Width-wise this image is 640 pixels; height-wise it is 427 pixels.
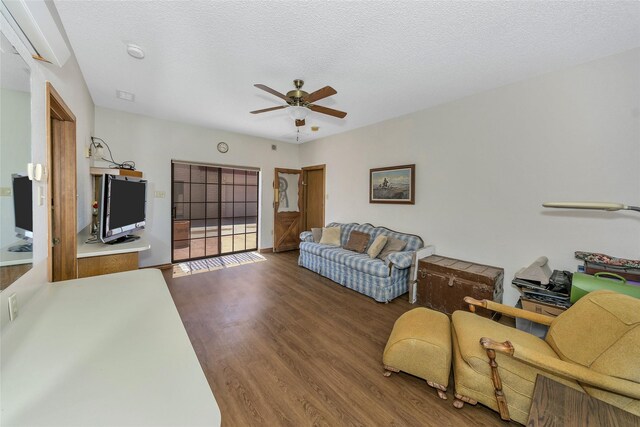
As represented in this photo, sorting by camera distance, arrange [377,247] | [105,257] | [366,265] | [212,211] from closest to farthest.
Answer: [105,257] → [366,265] → [377,247] → [212,211]

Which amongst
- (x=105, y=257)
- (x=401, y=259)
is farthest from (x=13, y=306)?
(x=401, y=259)

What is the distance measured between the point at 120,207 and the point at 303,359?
7.71ft

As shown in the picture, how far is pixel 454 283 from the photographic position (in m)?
2.82

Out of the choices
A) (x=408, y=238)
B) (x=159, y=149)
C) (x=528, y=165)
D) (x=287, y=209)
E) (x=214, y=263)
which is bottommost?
(x=214, y=263)

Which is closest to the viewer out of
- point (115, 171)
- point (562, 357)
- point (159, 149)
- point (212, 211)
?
point (562, 357)

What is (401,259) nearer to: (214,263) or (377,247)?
(377,247)

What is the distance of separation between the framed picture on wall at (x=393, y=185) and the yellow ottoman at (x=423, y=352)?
217 centimetres

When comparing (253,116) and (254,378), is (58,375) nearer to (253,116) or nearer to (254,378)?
(254,378)

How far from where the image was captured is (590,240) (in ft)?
7.57

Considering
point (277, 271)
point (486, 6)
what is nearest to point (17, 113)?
point (486, 6)

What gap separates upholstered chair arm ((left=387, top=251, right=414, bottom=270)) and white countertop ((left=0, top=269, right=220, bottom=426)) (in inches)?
103

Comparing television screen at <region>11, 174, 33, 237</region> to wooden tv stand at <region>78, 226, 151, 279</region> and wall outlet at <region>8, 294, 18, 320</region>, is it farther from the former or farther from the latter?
wooden tv stand at <region>78, 226, 151, 279</region>

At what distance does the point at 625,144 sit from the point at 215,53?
146 inches

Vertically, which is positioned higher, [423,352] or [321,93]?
[321,93]
